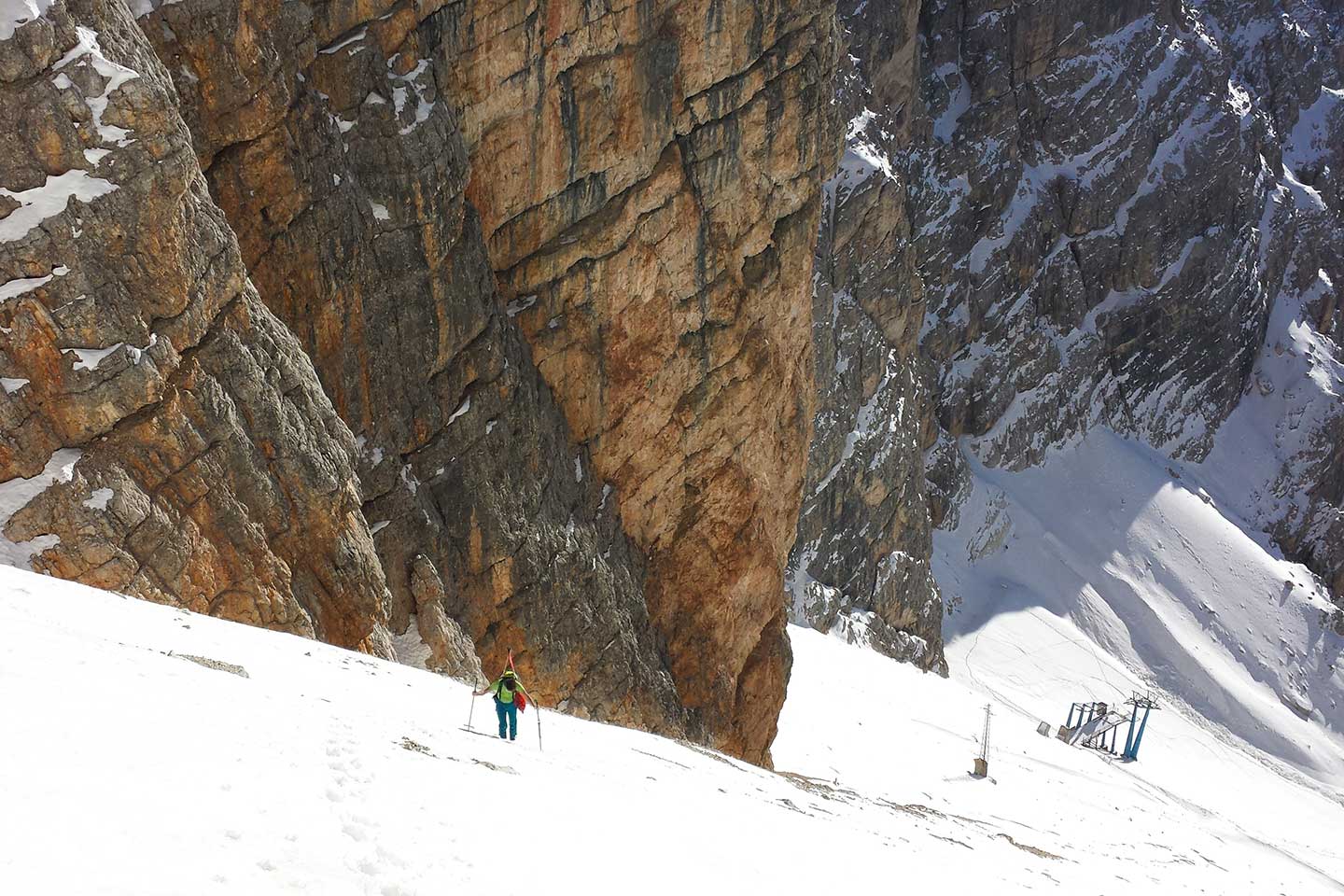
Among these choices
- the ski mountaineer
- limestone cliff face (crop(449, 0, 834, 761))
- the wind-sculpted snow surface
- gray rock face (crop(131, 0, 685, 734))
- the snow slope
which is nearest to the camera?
the snow slope

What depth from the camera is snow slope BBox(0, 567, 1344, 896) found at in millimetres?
6691

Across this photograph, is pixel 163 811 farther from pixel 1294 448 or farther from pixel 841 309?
pixel 1294 448

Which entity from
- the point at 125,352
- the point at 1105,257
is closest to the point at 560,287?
the point at 125,352

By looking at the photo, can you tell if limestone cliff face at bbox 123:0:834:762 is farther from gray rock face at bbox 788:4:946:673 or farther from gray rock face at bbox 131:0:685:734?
gray rock face at bbox 788:4:946:673

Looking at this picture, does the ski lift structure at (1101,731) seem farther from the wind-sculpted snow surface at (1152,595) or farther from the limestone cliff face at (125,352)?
the limestone cliff face at (125,352)

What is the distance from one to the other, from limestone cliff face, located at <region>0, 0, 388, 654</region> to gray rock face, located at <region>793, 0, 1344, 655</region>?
7033cm

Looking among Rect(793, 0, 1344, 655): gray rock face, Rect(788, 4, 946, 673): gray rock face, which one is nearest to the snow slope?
Rect(788, 4, 946, 673): gray rock face

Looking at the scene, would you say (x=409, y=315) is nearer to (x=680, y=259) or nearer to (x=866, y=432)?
(x=680, y=259)

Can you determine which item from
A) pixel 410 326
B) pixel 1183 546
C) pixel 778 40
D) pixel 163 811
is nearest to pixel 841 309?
pixel 1183 546

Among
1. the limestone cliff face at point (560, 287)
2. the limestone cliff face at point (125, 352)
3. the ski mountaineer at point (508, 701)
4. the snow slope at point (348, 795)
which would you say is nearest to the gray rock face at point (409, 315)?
the limestone cliff face at point (560, 287)

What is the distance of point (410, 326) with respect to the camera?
68.1 ft

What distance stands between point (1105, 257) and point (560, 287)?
8678 cm

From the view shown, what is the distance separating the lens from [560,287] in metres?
24.2

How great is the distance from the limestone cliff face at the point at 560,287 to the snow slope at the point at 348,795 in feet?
18.1
